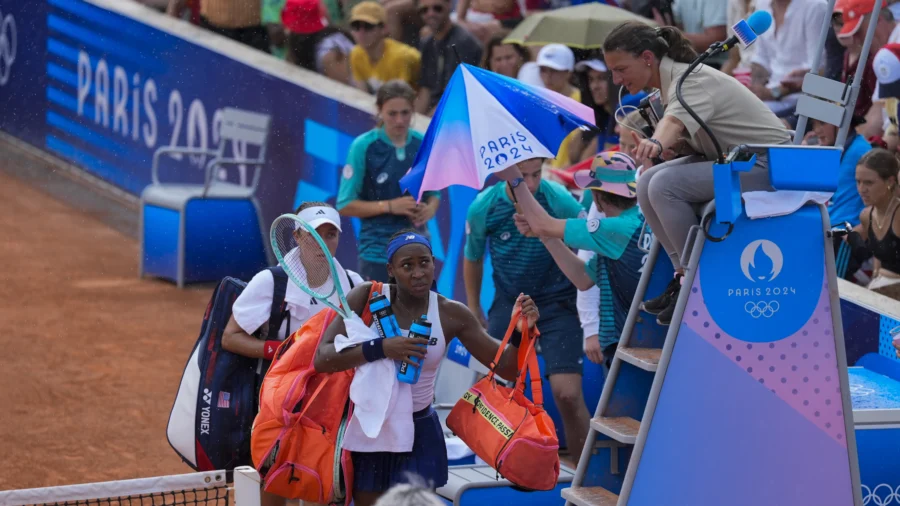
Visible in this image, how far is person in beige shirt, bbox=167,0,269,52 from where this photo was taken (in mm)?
15367

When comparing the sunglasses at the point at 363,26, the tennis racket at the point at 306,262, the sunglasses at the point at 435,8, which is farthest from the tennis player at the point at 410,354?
the sunglasses at the point at 363,26

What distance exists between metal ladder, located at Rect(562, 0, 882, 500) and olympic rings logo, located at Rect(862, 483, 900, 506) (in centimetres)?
104

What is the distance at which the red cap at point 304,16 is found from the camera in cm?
1398

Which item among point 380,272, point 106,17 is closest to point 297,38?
point 106,17

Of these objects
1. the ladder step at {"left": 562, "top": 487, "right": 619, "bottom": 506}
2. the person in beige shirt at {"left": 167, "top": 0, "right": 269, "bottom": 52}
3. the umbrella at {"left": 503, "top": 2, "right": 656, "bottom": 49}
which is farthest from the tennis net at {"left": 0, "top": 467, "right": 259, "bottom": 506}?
the person in beige shirt at {"left": 167, "top": 0, "right": 269, "bottom": 52}

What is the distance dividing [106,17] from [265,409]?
12.7 metres

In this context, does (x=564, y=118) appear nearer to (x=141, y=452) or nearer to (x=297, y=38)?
(x=141, y=452)

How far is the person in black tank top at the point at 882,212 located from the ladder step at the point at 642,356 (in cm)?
315

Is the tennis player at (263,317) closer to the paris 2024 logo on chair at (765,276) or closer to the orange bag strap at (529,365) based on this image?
the orange bag strap at (529,365)

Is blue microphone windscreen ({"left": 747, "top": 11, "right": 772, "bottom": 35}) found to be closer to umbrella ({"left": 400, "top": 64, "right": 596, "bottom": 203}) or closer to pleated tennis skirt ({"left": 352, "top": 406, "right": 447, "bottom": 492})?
umbrella ({"left": 400, "top": 64, "right": 596, "bottom": 203})

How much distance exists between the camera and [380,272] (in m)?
9.15

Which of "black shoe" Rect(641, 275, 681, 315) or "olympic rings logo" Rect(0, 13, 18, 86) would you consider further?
"olympic rings logo" Rect(0, 13, 18, 86)

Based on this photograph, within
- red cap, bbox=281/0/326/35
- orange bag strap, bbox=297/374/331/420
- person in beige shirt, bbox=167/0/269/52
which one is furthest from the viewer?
person in beige shirt, bbox=167/0/269/52

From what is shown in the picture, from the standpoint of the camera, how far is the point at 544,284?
7.68 m
